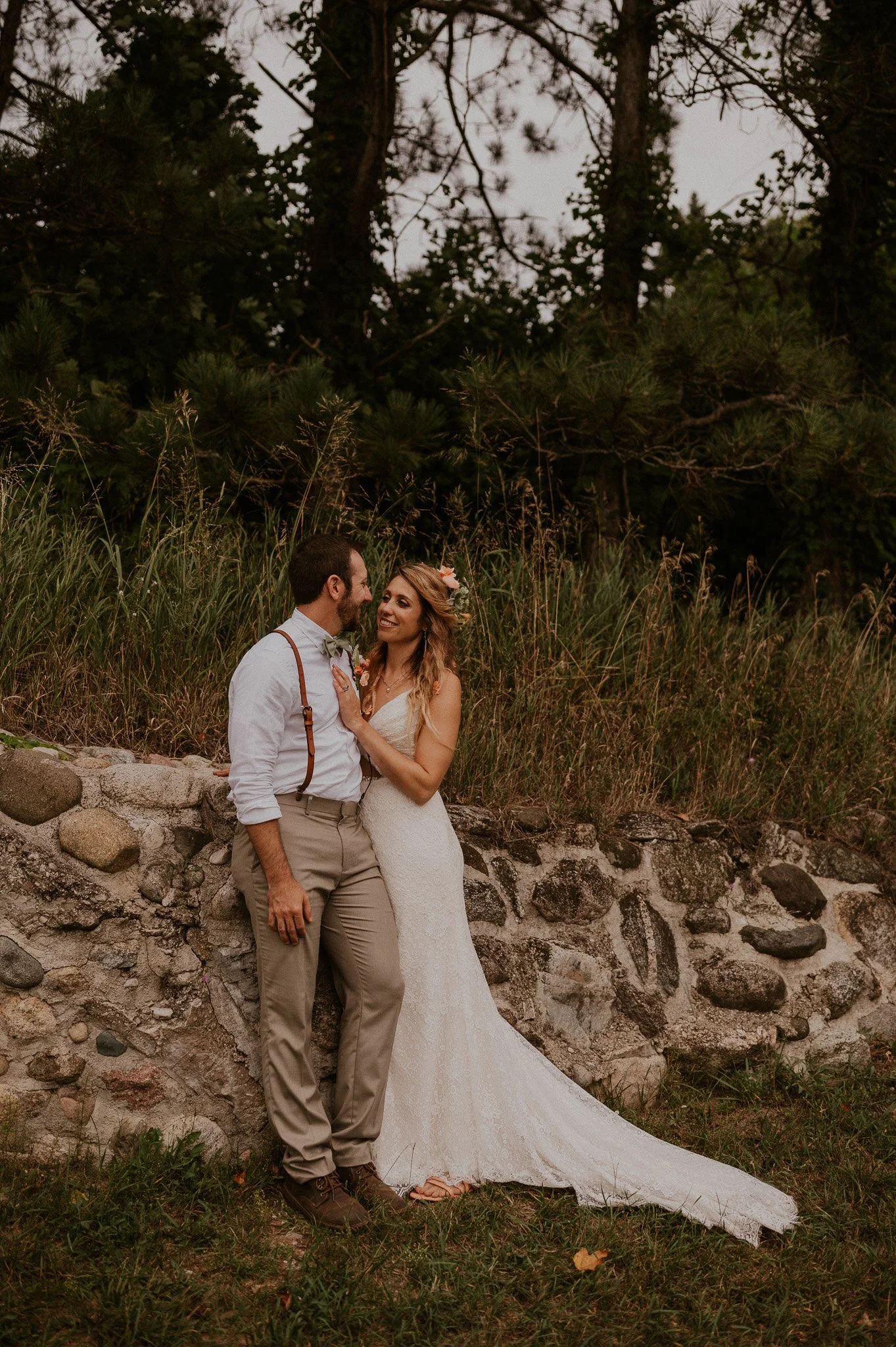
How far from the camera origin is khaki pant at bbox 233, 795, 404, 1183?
371cm

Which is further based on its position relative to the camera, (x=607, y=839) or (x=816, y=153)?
(x=816, y=153)

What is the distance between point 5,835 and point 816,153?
28.0ft

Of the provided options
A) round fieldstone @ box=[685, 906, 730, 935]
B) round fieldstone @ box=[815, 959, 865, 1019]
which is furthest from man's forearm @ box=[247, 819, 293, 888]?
round fieldstone @ box=[815, 959, 865, 1019]

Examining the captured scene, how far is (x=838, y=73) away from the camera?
8406 millimetres

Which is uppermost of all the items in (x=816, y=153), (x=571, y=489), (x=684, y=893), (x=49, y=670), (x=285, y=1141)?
(x=816, y=153)

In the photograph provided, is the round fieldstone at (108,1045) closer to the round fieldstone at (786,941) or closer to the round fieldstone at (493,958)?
the round fieldstone at (493,958)

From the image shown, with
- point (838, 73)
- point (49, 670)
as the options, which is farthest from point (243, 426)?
point (838, 73)

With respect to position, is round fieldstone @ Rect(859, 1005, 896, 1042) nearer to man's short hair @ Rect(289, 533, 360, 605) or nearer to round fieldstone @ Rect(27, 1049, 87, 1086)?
man's short hair @ Rect(289, 533, 360, 605)

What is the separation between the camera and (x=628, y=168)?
8844 millimetres

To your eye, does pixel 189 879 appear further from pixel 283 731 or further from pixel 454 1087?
pixel 454 1087

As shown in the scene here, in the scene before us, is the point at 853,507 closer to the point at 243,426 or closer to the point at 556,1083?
the point at 243,426

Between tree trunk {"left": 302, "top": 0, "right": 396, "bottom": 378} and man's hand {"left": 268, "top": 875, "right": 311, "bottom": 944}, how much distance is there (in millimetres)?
5588

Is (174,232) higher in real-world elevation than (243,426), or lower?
higher

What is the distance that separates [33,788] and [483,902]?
180 cm
